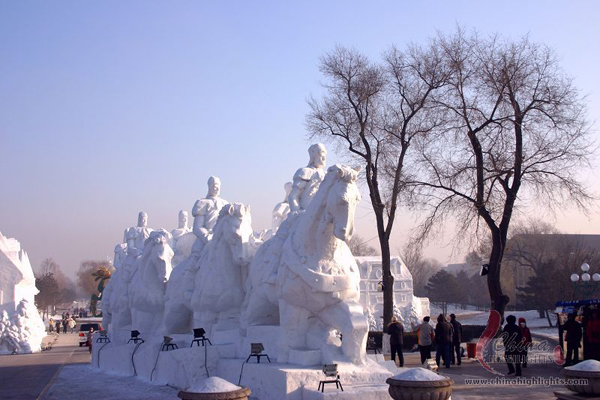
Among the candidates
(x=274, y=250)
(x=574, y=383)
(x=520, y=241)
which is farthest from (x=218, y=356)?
(x=520, y=241)

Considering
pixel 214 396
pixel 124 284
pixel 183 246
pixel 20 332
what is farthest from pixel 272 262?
pixel 20 332

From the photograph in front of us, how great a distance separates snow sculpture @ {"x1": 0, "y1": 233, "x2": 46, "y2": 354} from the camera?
1050 inches

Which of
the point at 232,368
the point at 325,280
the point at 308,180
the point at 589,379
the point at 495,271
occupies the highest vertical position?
the point at 308,180

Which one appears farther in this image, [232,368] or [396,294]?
[396,294]

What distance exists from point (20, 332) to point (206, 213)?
15.7 m

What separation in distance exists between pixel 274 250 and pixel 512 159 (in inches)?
381

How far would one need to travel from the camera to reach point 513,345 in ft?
45.0

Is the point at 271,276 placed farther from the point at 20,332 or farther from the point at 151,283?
the point at 20,332

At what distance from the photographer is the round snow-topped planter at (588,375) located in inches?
283

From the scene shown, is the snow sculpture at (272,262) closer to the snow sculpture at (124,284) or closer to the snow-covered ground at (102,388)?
the snow-covered ground at (102,388)

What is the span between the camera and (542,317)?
128 feet

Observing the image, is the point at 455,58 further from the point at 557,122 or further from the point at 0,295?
the point at 0,295

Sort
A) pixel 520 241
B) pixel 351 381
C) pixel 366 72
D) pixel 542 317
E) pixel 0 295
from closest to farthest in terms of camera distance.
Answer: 1. pixel 351 381
2. pixel 366 72
3. pixel 0 295
4. pixel 542 317
5. pixel 520 241

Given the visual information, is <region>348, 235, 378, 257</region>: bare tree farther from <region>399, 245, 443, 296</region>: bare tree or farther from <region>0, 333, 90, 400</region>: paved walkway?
<region>0, 333, 90, 400</region>: paved walkway
